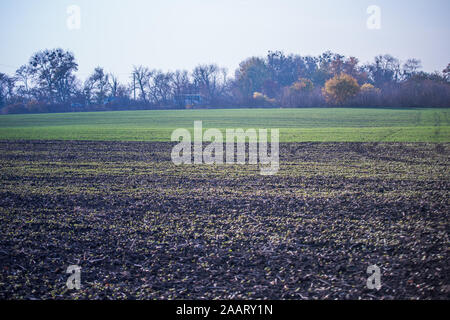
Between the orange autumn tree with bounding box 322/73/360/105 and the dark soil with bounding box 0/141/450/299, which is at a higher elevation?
the orange autumn tree with bounding box 322/73/360/105

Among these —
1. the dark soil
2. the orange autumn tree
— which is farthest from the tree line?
the dark soil

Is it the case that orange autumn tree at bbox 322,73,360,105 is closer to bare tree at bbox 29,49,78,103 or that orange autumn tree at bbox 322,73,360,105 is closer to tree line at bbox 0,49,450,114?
tree line at bbox 0,49,450,114

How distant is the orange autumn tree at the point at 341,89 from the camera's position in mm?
74500

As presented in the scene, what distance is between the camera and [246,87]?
101375mm

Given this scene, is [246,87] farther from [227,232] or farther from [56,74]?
[227,232]

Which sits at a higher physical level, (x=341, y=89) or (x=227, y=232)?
(x=341, y=89)

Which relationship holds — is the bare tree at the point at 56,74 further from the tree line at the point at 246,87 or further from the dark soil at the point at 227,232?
the dark soil at the point at 227,232

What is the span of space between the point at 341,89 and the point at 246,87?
32.7m

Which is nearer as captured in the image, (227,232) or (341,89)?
(227,232)

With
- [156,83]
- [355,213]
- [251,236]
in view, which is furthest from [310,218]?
[156,83]

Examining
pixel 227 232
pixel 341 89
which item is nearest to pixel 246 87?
pixel 341 89

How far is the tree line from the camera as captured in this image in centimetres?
6838

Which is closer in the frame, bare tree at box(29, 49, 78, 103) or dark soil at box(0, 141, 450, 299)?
dark soil at box(0, 141, 450, 299)

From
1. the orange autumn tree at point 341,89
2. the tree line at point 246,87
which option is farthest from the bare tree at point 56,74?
the orange autumn tree at point 341,89
